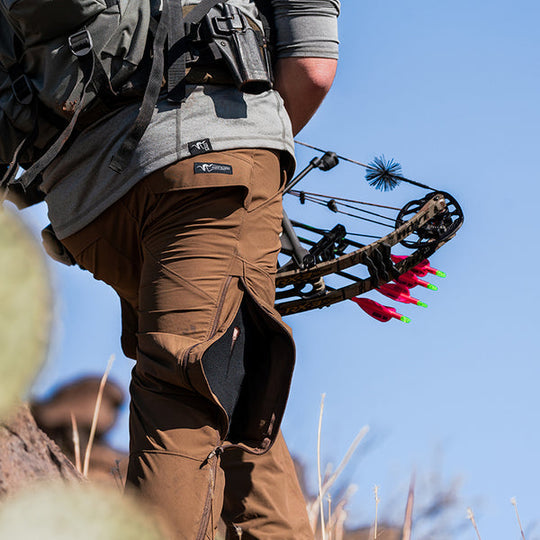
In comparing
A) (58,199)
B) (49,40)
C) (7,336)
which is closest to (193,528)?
(58,199)

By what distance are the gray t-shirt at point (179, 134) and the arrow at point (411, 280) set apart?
1.45 meters

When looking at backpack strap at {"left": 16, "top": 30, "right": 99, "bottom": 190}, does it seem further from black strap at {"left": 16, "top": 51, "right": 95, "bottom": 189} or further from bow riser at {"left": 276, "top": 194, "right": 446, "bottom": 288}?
bow riser at {"left": 276, "top": 194, "right": 446, "bottom": 288}

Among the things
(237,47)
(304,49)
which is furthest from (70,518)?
(304,49)

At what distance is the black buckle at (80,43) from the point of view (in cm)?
149

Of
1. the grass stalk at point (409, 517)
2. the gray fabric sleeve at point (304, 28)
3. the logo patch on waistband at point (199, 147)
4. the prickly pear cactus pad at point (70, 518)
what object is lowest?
the grass stalk at point (409, 517)

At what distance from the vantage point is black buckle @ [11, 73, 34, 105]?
1.57m

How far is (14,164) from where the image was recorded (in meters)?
1.57

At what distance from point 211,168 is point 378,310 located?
1594 mm

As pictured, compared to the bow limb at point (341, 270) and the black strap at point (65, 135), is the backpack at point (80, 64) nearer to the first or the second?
the black strap at point (65, 135)

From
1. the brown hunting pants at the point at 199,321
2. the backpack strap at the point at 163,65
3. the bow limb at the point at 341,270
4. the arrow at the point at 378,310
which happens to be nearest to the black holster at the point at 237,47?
the backpack strap at the point at 163,65

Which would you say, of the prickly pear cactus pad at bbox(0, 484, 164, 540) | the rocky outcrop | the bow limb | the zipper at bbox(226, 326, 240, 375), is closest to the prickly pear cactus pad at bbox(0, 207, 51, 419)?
the prickly pear cactus pad at bbox(0, 484, 164, 540)

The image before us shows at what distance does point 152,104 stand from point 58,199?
1.00ft

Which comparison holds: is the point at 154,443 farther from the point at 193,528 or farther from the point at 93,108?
the point at 93,108

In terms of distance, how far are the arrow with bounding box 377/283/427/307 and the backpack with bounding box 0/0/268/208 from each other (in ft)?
5.29
